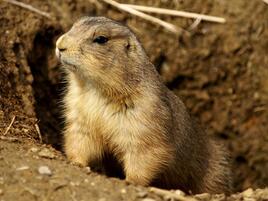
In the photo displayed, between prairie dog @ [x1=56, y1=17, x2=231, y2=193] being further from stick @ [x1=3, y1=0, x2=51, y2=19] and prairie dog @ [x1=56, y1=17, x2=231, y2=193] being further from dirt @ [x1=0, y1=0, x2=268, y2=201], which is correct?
stick @ [x1=3, y1=0, x2=51, y2=19]

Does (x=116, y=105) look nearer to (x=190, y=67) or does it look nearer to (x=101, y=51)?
(x=101, y=51)

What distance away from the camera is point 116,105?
5637 mm

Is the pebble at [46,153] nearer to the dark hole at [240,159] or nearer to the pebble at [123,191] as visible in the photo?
the pebble at [123,191]

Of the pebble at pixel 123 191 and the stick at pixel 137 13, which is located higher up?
the stick at pixel 137 13

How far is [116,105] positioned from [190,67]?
3016 millimetres

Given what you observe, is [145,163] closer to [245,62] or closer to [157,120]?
[157,120]

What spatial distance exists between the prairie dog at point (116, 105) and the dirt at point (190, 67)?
1.89 feet

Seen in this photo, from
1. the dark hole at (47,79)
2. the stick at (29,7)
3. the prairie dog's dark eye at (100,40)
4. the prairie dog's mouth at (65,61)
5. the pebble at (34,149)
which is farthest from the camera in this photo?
the dark hole at (47,79)

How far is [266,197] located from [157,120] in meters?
1.13

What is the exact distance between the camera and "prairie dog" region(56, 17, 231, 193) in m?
5.50

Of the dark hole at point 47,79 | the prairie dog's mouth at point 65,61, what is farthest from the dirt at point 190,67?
the prairie dog's mouth at point 65,61

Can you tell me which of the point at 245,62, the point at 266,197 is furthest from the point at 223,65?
the point at 266,197

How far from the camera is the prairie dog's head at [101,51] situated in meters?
5.37

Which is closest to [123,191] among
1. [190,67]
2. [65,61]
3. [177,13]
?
[65,61]
